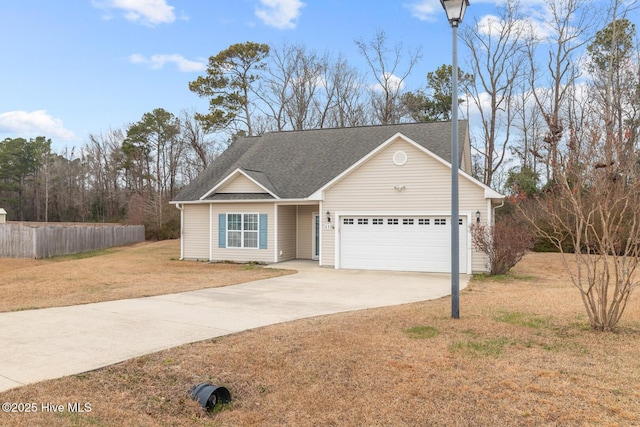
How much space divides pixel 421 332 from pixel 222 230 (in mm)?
13160

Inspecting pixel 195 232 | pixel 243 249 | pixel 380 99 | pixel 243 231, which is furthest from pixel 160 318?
pixel 380 99

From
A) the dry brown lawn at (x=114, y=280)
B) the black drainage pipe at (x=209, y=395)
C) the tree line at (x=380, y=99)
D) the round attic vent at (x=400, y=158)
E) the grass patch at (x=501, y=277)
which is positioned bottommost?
the grass patch at (x=501, y=277)

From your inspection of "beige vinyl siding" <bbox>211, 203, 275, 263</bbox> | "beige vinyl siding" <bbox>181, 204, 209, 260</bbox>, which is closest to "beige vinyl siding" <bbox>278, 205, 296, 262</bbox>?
"beige vinyl siding" <bbox>211, 203, 275, 263</bbox>

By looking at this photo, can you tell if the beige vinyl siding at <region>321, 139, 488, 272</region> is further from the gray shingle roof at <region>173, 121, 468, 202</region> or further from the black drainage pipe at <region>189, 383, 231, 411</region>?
the black drainage pipe at <region>189, 383, 231, 411</region>

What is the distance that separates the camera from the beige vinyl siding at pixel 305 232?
18.9m

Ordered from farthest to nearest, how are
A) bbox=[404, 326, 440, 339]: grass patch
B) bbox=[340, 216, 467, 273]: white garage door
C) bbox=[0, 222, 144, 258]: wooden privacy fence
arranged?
1. bbox=[0, 222, 144, 258]: wooden privacy fence
2. bbox=[340, 216, 467, 273]: white garage door
3. bbox=[404, 326, 440, 339]: grass patch

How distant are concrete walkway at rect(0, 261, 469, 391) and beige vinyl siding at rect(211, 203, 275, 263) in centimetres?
470

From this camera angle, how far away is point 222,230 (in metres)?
18.5

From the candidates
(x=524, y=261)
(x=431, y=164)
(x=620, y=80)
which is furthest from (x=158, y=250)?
(x=620, y=80)

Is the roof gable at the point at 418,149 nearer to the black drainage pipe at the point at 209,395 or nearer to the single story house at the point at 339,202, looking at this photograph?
the single story house at the point at 339,202

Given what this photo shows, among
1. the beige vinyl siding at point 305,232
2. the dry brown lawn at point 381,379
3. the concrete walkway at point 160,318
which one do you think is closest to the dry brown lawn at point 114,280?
the concrete walkway at point 160,318

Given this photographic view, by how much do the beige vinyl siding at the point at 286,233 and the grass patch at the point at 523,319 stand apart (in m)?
11.1

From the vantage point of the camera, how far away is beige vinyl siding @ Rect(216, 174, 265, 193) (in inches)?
712

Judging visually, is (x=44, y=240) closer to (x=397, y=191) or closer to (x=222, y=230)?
(x=222, y=230)
